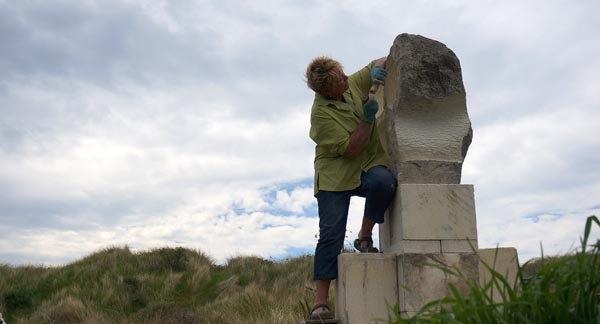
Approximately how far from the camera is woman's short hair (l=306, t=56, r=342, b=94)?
12.5 feet

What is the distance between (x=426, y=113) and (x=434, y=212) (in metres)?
0.73

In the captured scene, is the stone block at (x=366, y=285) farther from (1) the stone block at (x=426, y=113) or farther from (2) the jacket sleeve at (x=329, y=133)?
(2) the jacket sleeve at (x=329, y=133)

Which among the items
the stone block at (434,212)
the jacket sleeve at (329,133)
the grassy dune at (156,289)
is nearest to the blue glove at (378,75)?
the jacket sleeve at (329,133)

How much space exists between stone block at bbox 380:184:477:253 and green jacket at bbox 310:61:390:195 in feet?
1.23

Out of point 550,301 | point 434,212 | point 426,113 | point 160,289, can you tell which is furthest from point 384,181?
point 160,289

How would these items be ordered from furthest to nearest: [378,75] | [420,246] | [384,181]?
[378,75]
[384,181]
[420,246]

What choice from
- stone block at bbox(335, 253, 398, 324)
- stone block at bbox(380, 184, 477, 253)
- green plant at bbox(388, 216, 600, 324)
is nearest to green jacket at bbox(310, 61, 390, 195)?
stone block at bbox(380, 184, 477, 253)

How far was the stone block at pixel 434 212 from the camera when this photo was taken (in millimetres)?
3623

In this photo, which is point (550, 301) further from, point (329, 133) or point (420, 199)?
point (329, 133)

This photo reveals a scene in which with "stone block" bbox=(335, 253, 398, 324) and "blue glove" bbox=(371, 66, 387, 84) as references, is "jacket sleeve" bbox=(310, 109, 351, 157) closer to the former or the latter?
"blue glove" bbox=(371, 66, 387, 84)

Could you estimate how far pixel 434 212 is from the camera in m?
3.67

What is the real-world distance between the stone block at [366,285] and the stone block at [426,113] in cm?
59

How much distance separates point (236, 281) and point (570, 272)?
34.5 ft

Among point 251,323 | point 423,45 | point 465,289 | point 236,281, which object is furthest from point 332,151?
point 236,281
